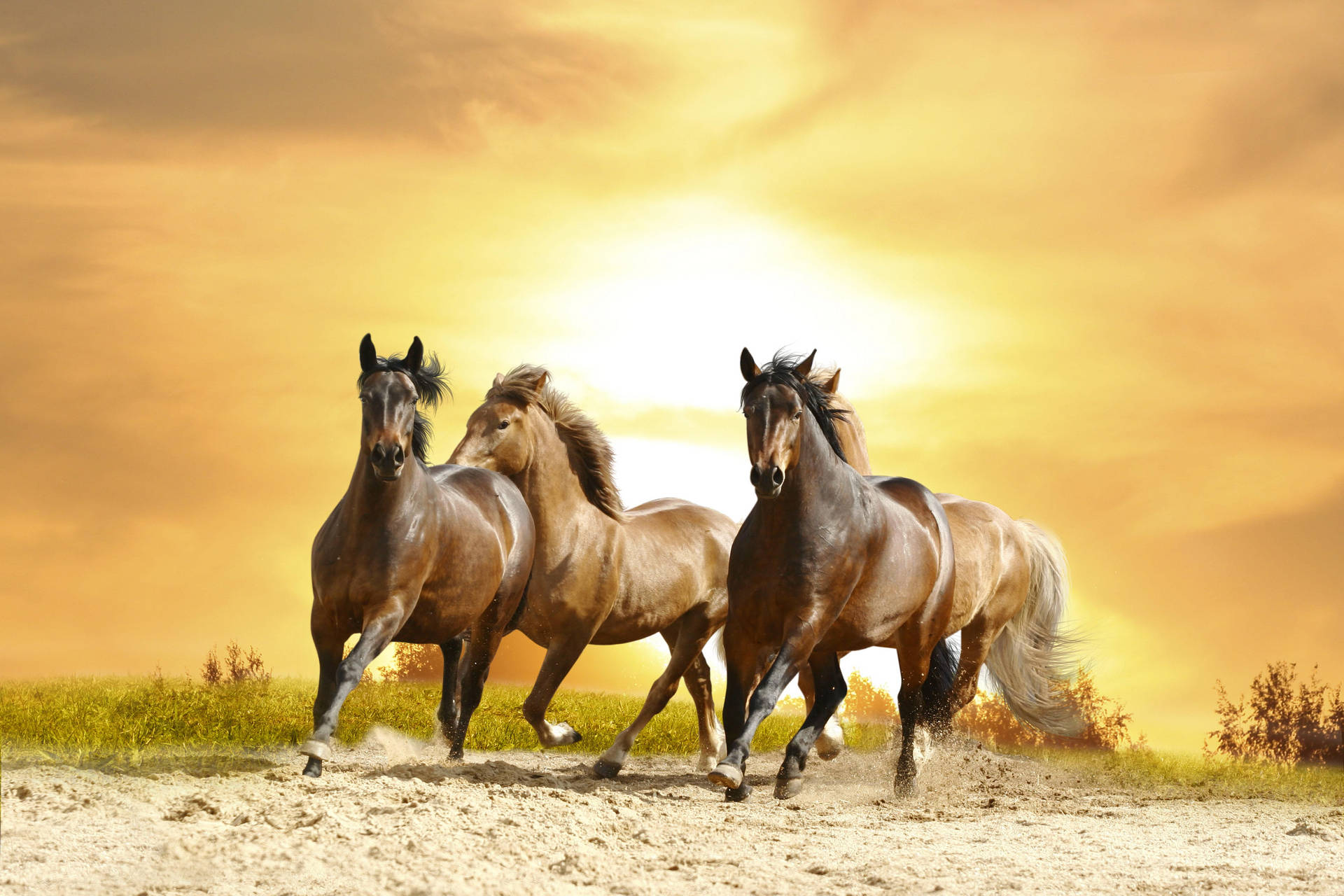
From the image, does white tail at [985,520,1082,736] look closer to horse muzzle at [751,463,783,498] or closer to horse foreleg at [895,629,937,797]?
horse foreleg at [895,629,937,797]

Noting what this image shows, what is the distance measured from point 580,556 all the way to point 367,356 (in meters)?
2.25

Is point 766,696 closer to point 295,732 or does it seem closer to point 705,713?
point 705,713

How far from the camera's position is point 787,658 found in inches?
251

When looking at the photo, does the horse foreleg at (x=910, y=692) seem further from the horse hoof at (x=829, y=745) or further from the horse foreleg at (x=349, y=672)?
the horse foreleg at (x=349, y=672)

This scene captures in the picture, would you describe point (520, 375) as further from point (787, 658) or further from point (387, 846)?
point (387, 846)

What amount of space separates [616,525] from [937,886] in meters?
3.83

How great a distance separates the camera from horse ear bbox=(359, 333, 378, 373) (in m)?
6.44

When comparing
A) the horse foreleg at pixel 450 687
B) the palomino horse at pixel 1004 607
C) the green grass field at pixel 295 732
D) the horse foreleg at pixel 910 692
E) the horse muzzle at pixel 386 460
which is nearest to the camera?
the horse muzzle at pixel 386 460

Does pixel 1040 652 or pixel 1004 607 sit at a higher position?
pixel 1004 607

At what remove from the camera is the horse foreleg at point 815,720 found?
6766mm

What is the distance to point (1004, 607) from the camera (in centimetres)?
919

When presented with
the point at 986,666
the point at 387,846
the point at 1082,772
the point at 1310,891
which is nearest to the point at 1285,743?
the point at 1082,772

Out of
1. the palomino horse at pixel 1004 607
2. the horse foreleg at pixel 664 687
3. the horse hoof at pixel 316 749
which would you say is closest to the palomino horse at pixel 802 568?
the horse foreleg at pixel 664 687

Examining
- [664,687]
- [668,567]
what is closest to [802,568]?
[664,687]
